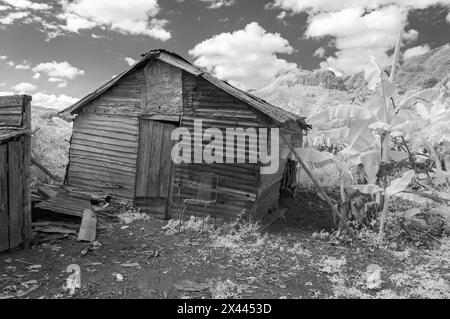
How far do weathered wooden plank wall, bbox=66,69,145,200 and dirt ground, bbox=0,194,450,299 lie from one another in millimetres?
2023

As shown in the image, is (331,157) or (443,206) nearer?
(331,157)

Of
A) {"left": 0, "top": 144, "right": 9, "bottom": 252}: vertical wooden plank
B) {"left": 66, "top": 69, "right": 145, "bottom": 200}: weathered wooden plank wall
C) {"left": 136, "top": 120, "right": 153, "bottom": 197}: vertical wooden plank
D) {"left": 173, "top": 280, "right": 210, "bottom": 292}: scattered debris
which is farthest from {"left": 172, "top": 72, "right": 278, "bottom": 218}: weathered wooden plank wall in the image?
{"left": 0, "top": 144, "right": 9, "bottom": 252}: vertical wooden plank

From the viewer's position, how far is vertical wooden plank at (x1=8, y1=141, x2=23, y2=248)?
721 cm

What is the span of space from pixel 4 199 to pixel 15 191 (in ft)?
0.98

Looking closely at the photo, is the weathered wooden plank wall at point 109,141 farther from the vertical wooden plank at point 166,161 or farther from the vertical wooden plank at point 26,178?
the vertical wooden plank at point 26,178

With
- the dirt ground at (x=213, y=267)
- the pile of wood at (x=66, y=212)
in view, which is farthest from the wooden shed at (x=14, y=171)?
the pile of wood at (x=66, y=212)

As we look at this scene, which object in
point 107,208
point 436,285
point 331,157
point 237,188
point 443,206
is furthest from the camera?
point 443,206

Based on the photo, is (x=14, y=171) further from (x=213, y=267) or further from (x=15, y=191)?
(x=213, y=267)

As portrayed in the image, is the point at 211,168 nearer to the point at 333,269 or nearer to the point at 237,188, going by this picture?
the point at 237,188

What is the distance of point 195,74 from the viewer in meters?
9.48

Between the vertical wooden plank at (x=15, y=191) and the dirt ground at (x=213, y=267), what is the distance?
1.34 feet

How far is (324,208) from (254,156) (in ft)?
15.4

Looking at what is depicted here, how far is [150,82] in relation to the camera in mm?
10430
